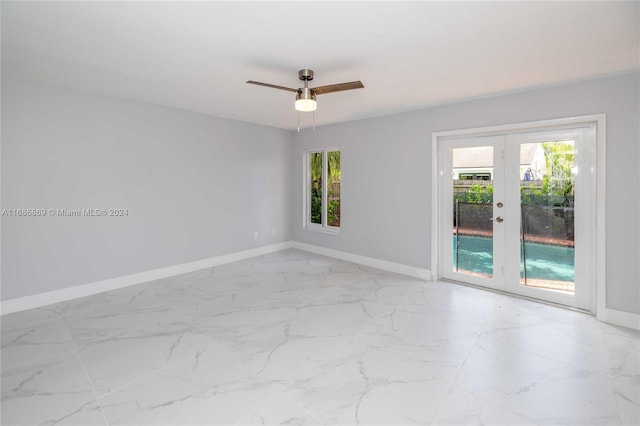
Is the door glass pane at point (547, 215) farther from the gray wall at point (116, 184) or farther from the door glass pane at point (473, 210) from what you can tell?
the gray wall at point (116, 184)

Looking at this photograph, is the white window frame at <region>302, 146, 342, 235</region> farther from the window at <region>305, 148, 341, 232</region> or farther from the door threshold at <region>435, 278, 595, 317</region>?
the door threshold at <region>435, 278, 595, 317</region>

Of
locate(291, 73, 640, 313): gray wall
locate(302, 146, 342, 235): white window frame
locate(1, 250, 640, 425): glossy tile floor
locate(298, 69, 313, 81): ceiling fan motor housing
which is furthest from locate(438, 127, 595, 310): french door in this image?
locate(298, 69, 313, 81): ceiling fan motor housing

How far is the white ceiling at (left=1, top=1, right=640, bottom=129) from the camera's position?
6.70 ft

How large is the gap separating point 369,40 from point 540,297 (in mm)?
3542

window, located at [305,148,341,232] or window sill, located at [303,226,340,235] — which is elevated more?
window, located at [305,148,341,232]

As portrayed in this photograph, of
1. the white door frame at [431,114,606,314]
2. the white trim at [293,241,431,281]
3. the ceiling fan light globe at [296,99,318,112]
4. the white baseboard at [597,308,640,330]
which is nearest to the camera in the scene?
the ceiling fan light globe at [296,99,318,112]

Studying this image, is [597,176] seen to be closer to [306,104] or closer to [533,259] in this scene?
[533,259]

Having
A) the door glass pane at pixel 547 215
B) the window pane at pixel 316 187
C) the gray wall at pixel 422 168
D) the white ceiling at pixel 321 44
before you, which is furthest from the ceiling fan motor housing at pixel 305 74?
the window pane at pixel 316 187

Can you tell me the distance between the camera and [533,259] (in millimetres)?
3824

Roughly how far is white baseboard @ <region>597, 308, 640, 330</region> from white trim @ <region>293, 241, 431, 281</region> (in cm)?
188

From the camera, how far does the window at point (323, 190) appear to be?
237 inches

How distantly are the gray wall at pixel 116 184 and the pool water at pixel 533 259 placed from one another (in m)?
3.64

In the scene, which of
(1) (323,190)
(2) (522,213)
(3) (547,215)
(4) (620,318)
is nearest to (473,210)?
(2) (522,213)

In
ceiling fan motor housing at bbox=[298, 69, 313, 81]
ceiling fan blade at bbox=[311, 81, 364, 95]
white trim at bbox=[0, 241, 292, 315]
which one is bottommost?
white trim at bbox=[0, 241, 292, 315]
